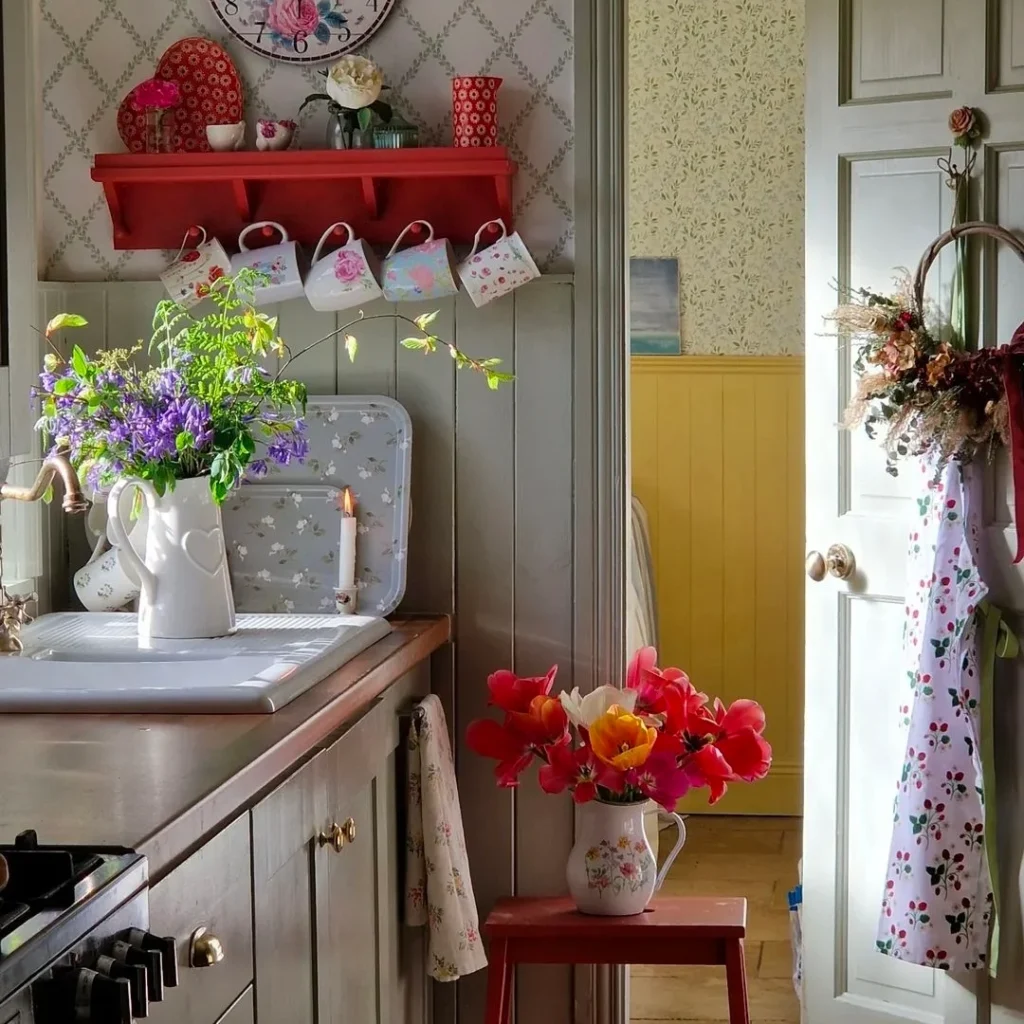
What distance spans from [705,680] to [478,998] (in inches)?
84.7

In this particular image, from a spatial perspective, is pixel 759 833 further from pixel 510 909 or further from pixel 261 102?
pixel 261 102

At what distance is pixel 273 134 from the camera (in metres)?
2.51

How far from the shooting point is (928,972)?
2852mm

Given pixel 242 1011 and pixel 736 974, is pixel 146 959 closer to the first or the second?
pixel 242 1011

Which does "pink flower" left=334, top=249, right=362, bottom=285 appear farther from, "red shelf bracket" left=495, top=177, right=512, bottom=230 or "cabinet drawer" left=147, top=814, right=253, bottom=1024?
"cabinet drawer" left=147, top=814, right=253, bottom=1024

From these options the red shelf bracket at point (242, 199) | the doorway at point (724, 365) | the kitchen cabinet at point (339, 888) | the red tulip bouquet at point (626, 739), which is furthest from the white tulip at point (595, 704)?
the doorway at point (724, 365)

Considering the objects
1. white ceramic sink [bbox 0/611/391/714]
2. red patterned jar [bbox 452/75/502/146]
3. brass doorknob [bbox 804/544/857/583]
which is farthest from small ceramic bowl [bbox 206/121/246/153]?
brass doorknob [bbox 804/544/857/583]

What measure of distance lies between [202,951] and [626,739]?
1029mm

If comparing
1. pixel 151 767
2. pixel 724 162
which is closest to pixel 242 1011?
pixel 151 767

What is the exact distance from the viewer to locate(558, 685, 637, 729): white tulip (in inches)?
93.2

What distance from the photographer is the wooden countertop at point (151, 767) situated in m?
1.25

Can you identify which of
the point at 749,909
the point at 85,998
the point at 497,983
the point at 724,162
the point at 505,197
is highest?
the point at 724,162

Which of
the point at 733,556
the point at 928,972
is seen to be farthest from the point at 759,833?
the point at 928,972

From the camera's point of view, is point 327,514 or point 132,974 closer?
point 132,974
